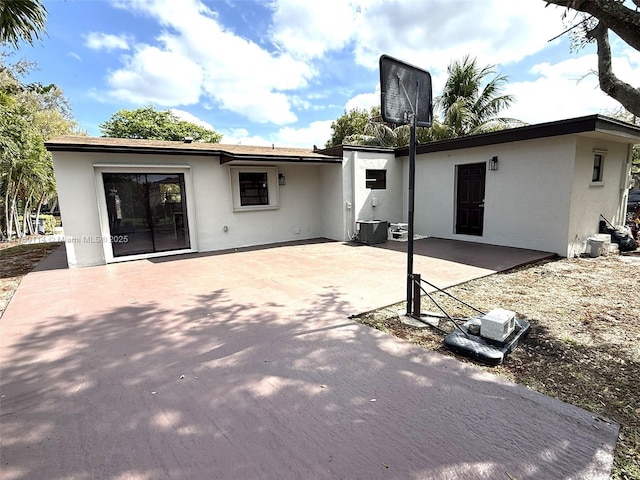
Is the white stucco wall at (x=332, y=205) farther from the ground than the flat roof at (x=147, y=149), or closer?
closer

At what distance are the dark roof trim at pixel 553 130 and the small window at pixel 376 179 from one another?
7.45 ft

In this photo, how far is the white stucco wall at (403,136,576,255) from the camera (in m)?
7.34

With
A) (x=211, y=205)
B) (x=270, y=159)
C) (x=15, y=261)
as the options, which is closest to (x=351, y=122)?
(x=270, y=159)

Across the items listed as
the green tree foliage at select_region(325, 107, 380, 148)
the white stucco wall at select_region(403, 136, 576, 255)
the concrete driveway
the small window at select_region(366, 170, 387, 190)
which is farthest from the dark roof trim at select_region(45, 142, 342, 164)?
the green tree foliage at select_region(325, 107, 380, 148)

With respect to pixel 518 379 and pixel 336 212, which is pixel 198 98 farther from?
pixel 518 379

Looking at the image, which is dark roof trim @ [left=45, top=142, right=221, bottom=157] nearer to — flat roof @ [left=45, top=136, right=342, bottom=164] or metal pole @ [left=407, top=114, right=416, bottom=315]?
flat roof @ [left=45, top=136, right=342, bottom=164]

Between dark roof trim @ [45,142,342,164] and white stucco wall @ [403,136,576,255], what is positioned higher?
dark roof trim @ [45,142,342,164]

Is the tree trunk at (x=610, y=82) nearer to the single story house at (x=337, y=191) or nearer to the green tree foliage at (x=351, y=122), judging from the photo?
the single story house at (x=337, y=191)

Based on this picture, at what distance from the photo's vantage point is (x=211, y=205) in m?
9.06

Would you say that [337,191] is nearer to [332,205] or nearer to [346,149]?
[332,205]

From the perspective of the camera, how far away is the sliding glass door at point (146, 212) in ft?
26.1

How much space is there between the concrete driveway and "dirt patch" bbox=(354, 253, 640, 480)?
199 mm

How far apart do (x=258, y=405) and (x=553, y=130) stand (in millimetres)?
7985

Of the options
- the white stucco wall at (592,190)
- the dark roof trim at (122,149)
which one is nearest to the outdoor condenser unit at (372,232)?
the white stucco wall at (592,190)
